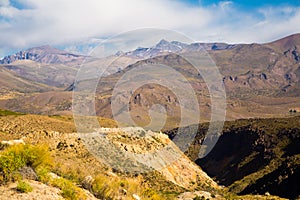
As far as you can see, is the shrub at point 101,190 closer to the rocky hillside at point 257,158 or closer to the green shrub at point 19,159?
the green shrub at point 19,159

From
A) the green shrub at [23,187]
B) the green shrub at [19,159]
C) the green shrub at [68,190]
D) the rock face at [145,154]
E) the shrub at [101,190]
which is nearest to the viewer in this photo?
the green shrub at [23,187]

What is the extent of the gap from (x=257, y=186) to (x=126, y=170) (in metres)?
32.2

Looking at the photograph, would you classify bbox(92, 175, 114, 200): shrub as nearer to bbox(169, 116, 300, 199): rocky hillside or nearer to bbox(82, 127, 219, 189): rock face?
bbox(82, 127, 219, 189): rock face

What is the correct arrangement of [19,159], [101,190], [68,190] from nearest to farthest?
1. [68,190]
2. [19,159]
3. [101,190]

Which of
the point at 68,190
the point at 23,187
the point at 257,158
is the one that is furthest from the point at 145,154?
the point at 257,158

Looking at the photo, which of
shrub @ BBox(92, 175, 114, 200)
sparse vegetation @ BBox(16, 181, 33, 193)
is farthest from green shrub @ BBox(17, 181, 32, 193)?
shrub @ BBox(92, 175, 114, 200)

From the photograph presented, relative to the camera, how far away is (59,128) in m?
64.0

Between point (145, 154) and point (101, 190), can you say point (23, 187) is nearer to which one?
point (101, 190)

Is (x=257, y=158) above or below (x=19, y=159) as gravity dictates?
below

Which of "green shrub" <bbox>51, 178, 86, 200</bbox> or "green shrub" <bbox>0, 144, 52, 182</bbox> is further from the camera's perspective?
"green shrub" <bbox>51, 178, 86, 200</bbox>

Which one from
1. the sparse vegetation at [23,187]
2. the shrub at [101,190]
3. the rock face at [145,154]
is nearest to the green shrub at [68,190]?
the sparse vegetation at [23,187]

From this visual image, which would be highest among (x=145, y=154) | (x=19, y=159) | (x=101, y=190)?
(x=19, y=159)

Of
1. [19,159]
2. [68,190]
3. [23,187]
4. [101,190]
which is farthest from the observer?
[101,190]

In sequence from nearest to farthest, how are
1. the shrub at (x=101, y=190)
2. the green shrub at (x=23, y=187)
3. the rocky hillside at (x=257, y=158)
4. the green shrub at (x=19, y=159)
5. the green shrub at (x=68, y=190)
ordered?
the green shrub at (x=23, y=187)
the green shrub at (x=19, y=159)
the green shrub at (x=68, y=190)
the shrub at (x=101, y=190)
the rocky hillside at (x=257, y=158)
